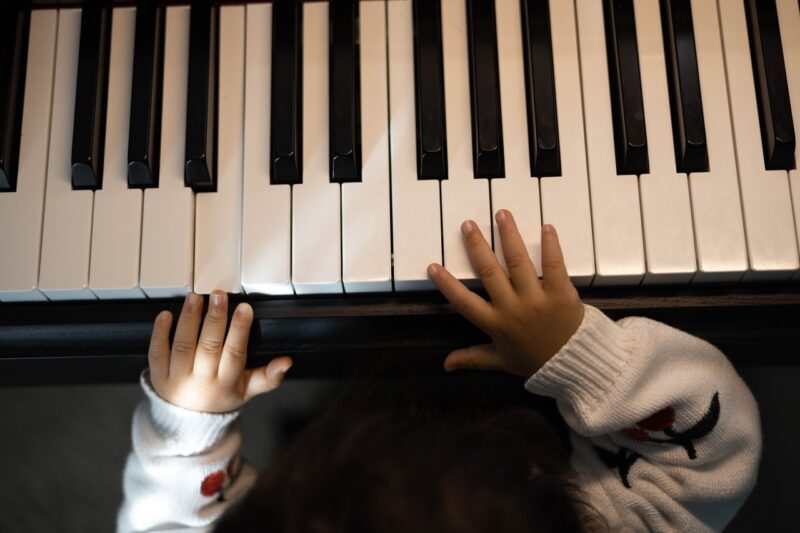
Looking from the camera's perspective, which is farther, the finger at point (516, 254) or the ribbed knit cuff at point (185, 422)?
the ribbed knit cuff at point (185, 422)

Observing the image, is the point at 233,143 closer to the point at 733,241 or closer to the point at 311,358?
the point at 311,358

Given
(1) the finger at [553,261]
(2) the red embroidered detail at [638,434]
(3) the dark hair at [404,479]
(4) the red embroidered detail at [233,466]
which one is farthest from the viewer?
(4) the red embroidered detail at [233,466]

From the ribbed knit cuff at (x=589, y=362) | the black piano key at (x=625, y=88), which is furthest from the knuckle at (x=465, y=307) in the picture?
the black piano key at (x=625, y=88)

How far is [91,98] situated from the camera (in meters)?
0.82

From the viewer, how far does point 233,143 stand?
82 centimetres

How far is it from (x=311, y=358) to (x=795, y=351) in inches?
26.8

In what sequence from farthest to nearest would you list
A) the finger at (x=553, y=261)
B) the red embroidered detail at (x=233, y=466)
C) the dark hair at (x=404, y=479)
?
the red embroidered detail at (x=233, y=466)
the finger at (x=553, y=261)
the dark hair at (x=404, y=479)

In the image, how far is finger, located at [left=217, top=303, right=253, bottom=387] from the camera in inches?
32.0

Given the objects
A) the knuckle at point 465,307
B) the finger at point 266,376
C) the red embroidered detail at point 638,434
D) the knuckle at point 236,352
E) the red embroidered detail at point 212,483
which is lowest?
the red embroidered detail at point 212,483

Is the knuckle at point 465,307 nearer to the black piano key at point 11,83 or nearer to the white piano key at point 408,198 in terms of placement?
the white piano key at point 408,198

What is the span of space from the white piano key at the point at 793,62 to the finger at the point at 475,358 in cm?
34

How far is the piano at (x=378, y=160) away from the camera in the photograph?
0.79m

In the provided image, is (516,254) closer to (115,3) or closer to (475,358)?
(475,358)

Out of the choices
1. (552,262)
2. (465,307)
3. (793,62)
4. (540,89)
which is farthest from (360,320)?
(793,62)
